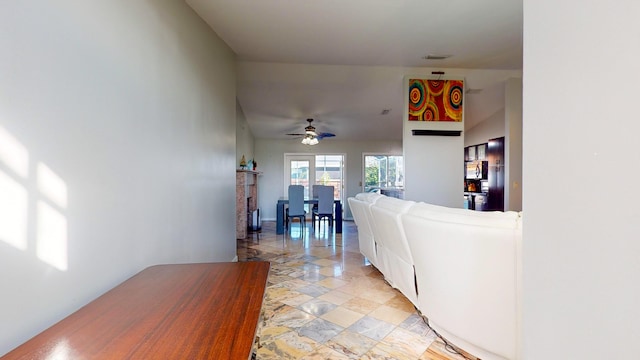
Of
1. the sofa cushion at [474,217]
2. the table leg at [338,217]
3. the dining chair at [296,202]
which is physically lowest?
the table leg at [338,217]

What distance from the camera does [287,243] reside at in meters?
4.96

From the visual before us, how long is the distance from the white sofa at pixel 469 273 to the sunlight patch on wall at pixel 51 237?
5.82 feet

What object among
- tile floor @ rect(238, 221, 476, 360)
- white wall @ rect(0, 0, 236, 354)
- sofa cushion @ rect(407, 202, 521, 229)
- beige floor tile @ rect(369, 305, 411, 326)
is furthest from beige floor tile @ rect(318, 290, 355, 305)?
white wall @ rect(0, 0, 236, 354)

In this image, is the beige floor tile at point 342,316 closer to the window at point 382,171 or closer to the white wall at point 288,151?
the white wall at point 288,151

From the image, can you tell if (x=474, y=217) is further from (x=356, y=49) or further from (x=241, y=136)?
(x=241, y=136)

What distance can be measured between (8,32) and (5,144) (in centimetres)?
34

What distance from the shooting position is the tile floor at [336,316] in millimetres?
1834

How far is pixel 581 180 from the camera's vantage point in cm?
58

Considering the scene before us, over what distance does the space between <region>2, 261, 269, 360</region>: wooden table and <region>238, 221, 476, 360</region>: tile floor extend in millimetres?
199

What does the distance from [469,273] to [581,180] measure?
1.19m

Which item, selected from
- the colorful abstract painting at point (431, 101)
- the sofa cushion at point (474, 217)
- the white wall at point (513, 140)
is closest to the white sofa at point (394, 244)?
the sofa cushion at point (474, 217)

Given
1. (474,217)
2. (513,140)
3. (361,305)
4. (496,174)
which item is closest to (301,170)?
(496,174)

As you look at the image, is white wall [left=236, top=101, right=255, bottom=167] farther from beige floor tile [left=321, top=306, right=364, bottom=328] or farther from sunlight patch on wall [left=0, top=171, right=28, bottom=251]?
sunlight patch on wall [left=0, top=171, right=28, bottom=251]

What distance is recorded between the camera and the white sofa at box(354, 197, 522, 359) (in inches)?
57.2
